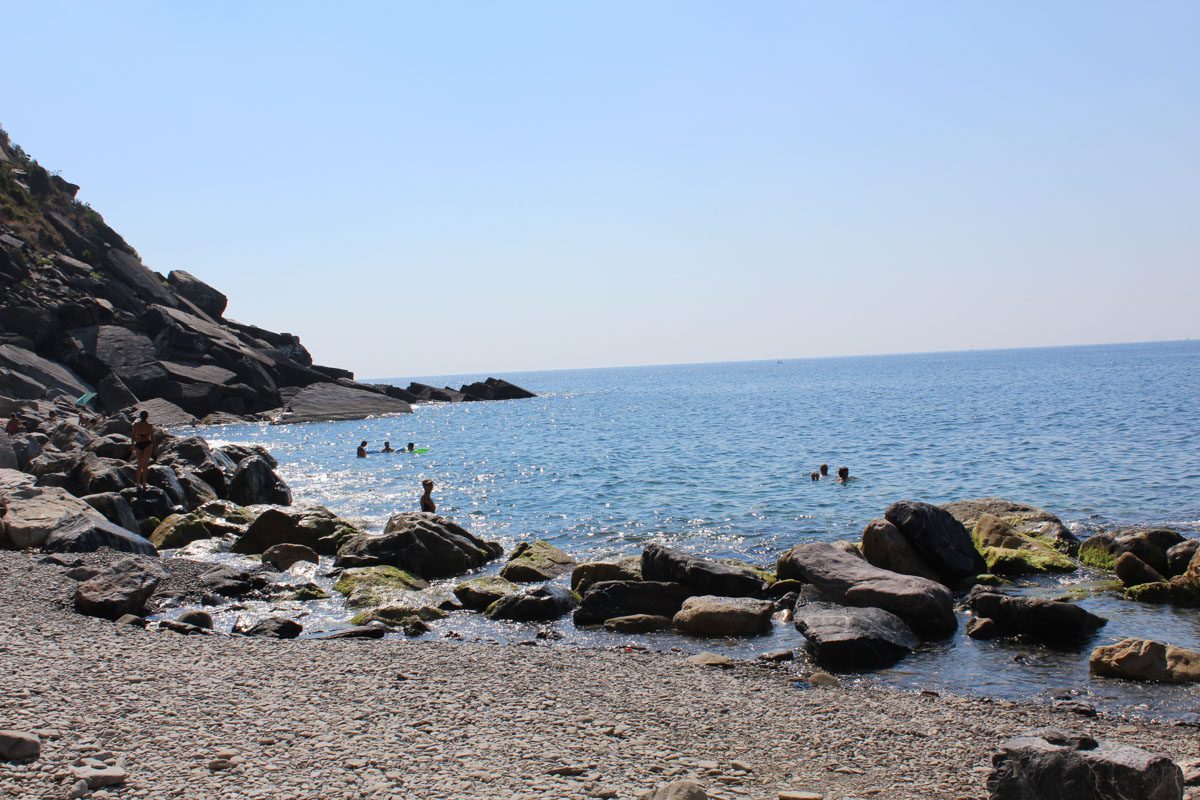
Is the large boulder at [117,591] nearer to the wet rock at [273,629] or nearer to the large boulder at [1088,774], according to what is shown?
the wet rock at [273,629]

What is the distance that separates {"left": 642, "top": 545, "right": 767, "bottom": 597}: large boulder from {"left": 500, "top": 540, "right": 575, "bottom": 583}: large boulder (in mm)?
3201

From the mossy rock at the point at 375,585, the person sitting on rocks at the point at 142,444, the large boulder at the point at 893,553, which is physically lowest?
the mossy rock at the point at 375,585

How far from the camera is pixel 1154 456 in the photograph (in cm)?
3947

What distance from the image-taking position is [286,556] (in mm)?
23594

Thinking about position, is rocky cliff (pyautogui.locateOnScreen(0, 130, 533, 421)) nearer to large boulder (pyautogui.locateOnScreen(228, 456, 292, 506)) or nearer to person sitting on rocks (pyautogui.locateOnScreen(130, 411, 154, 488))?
large boulder (pyautogui.locateOnScreen(228, 456, 292, 506))

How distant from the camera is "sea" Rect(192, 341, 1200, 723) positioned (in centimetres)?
1530

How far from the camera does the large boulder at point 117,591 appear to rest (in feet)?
50.5

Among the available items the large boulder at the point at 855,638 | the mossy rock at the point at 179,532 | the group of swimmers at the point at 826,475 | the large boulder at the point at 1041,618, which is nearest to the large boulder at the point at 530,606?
the large boulder at the point at 855,638

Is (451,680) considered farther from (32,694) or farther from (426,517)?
(426,517)

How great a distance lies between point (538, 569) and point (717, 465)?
79.2 feet

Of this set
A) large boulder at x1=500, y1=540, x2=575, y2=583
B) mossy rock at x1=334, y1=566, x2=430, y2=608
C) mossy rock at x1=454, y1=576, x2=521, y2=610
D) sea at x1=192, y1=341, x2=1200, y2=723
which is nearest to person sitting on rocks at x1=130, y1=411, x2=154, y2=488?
sea at x1=192, y1=341, x2=1200, y2=723

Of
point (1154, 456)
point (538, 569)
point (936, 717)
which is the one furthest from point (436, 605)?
point (1154, 456)

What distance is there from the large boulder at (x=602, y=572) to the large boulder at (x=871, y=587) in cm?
330

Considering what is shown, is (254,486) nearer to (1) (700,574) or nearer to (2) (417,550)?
(2) (417,550)
